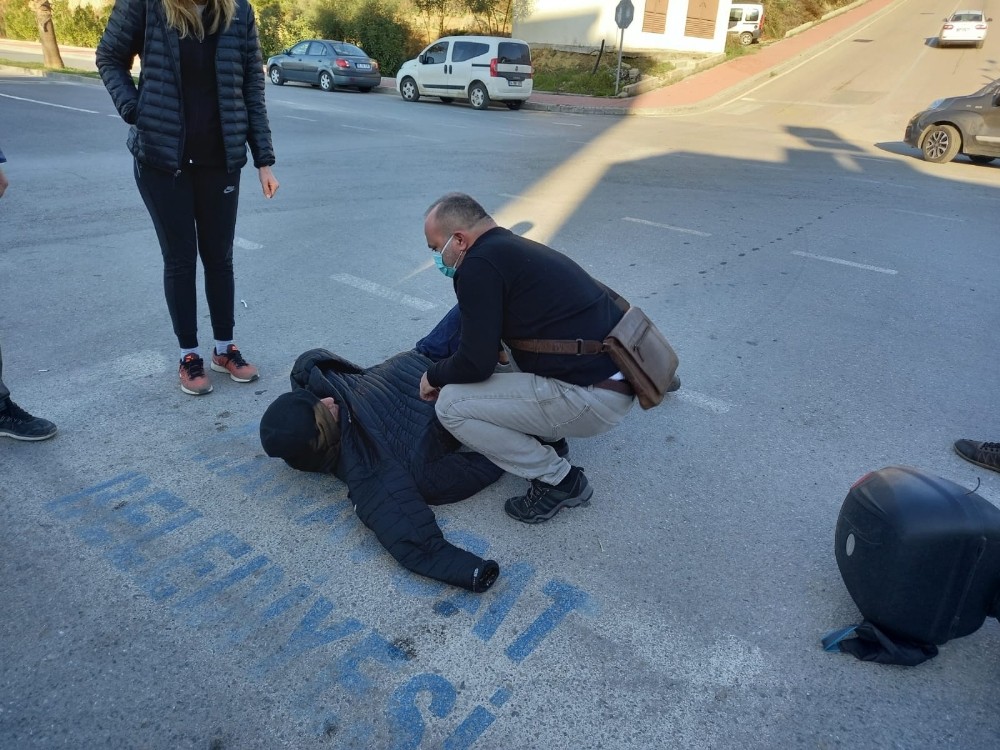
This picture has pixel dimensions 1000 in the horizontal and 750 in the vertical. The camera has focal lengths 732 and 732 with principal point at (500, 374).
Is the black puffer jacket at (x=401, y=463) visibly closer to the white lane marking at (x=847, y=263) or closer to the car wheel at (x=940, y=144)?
the white lane marking at (x=847, y=263)

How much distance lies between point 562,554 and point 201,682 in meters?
1.29

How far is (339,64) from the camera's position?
2088 centimetres

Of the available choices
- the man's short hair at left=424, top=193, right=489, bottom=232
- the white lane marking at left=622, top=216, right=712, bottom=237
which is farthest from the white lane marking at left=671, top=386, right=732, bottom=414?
the white lane marking at left=622, top=216, right=712, bottom=237

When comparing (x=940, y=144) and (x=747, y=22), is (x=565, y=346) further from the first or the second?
(x=747, y=22)

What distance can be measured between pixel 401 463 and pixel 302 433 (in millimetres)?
410

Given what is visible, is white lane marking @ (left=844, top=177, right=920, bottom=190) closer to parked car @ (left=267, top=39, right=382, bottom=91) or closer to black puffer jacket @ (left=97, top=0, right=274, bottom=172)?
black puffer jacket @ (left=97, top=0, right=274, bottom=172)

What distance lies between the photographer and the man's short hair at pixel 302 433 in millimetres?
2910

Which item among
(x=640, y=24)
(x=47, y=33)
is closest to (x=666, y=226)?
(x=47, y=33)

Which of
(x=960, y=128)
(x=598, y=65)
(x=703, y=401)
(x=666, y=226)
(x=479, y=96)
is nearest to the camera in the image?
(x=703, y=401)

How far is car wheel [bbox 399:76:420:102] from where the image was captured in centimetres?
1991

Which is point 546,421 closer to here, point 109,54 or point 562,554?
point 562,554

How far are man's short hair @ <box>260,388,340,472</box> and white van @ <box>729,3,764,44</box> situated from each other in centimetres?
3379

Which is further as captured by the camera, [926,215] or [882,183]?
[882,183]

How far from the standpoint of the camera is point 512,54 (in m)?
18.5
